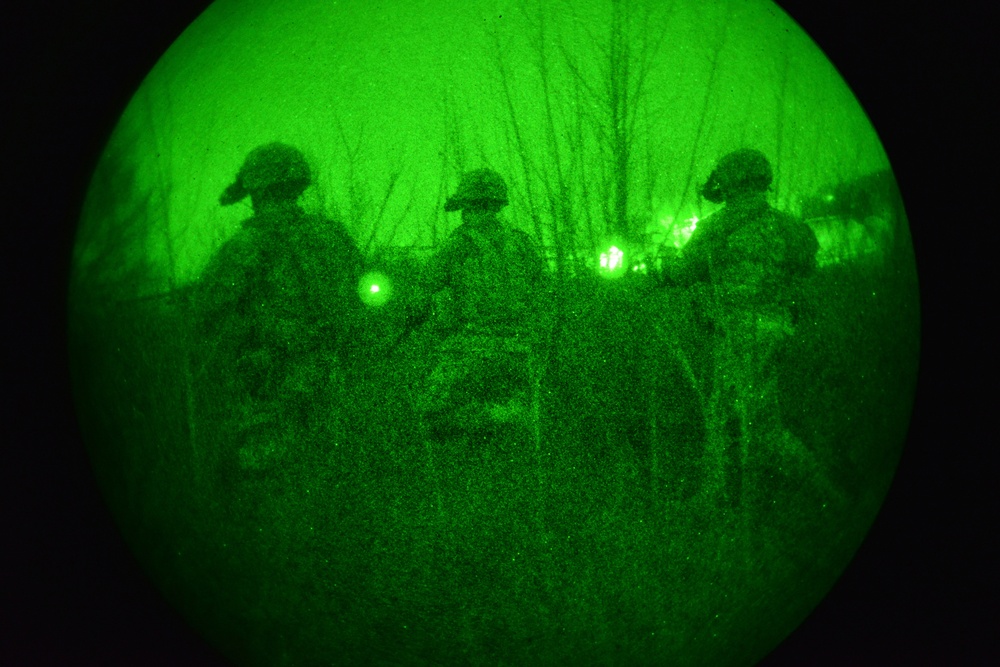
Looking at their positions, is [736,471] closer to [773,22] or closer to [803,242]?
[803,242]

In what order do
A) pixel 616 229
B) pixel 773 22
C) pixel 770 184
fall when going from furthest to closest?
pixel 773 22, pixel 770 184, pixel 616 229

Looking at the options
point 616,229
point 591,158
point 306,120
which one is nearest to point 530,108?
point 591,158

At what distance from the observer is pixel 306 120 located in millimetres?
2221

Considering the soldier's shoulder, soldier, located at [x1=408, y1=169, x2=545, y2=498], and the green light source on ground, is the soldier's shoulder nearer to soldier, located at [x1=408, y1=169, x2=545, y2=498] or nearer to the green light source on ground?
soldier, located at [x1=408, y1=169, x2=545, y2=498]

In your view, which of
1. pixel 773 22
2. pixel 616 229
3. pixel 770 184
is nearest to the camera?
pixel 616 229

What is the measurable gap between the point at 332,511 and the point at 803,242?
1174 millimetres

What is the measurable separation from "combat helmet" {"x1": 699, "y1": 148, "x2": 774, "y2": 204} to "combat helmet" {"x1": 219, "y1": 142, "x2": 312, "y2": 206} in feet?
2.73

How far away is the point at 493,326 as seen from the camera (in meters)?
2.11

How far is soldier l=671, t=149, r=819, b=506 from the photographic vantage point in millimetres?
2182

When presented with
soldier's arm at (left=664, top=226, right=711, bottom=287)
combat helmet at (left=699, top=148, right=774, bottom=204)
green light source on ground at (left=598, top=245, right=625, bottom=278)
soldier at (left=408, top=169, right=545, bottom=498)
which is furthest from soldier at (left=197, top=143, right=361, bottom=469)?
combat helmet at (left=699, top=148, right=774, bottom=204)

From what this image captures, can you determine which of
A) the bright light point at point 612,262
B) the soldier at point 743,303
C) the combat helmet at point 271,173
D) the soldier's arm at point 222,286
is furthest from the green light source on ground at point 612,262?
the soldier's arm at point 222,286

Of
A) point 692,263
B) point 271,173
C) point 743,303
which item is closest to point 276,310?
point 271,173

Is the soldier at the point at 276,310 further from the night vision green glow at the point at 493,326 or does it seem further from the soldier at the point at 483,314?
the soldier at the point at 483,314

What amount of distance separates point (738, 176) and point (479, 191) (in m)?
0.56
